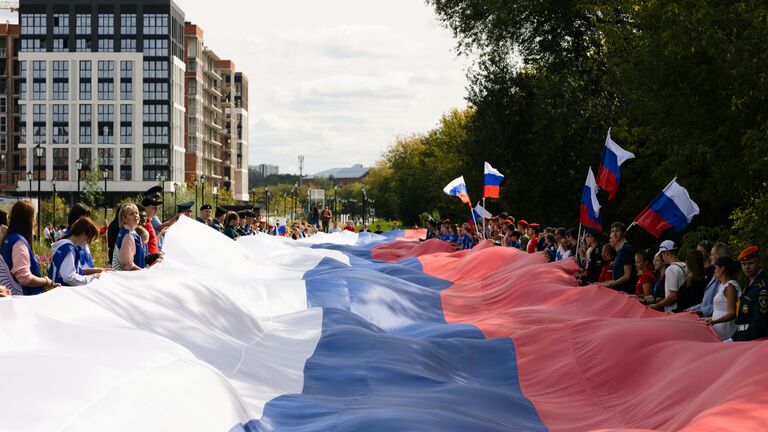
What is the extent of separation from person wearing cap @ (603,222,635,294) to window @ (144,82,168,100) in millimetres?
116310

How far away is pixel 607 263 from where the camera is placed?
15984mm

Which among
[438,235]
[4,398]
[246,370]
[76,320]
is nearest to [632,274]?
[246,370]

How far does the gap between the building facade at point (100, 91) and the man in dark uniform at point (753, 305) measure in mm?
118874

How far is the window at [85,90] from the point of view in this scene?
126938mm

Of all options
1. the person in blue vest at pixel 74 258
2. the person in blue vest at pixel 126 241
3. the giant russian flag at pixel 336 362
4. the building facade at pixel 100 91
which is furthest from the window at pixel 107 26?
the person in blue vest at pixel 74 258

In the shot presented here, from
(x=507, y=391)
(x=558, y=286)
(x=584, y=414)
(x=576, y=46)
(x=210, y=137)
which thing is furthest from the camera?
(x=210, y=137)

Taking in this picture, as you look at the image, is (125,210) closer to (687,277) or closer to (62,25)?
(687,277)

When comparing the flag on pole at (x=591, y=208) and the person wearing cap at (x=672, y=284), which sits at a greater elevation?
the flag on pole at (x=591, y=208)

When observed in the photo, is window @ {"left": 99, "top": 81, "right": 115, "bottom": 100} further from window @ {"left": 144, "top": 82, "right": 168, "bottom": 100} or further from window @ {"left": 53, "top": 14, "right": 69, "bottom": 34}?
window @ {"left": 53, "top": 14, "right": 69, "bottom": 34}

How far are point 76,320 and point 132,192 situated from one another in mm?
124692

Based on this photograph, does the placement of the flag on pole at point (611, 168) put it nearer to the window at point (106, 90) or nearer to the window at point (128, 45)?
the window at point (128, 45)

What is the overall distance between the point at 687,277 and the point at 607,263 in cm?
375

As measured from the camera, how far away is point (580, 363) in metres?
10.7

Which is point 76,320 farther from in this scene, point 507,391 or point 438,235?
point 438,235
